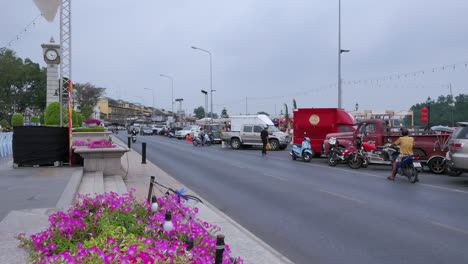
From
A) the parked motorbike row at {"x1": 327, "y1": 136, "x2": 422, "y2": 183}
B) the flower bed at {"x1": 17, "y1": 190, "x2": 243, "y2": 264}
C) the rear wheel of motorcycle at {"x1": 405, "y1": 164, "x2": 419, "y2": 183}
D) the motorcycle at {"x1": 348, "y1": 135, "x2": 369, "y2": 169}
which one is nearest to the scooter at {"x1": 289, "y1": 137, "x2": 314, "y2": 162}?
the parked motorbike row at {"x1": 327, "y1": 136, "x2": 422, "y2": 183}

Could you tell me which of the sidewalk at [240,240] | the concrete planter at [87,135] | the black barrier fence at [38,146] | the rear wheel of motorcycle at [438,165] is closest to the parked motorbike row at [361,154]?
the rear wheel of motorcycle at [438,165]

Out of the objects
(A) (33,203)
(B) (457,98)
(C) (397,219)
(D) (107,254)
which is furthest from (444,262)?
(B) (457,98)

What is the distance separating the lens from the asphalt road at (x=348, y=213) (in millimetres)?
5605

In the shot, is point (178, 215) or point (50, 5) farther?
point (50, 5)

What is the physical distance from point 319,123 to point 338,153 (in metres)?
4.96

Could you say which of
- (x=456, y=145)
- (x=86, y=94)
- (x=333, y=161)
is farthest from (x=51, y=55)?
(x=86, y=94)

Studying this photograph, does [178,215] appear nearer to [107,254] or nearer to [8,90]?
[107,254]

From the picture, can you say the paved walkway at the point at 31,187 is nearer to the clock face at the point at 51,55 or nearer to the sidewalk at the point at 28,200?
the sidewalk at the point at 28,200

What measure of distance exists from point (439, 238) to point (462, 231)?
737 mm

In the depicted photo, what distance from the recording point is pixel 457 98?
80875mm

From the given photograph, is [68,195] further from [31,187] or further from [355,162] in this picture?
[355,162]

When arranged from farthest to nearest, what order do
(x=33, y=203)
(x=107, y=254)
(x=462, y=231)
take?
(x=33, y=203), (x=462, y=231), (x=107, y=254)

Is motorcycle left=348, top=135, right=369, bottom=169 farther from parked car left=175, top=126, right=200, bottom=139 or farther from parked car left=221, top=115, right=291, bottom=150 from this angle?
parked car left=175, top=126, right=200, bottom=139

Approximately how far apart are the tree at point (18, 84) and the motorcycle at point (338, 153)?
2091 inches
